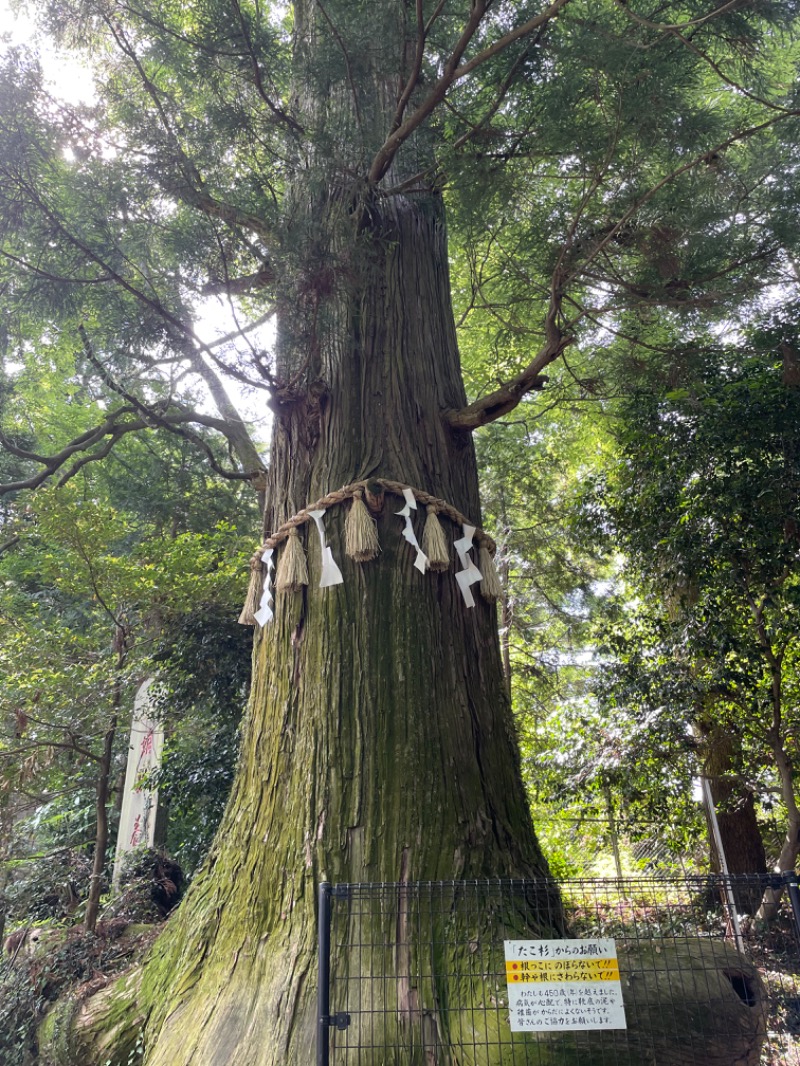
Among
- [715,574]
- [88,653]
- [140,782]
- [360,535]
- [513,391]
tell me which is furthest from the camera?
[88,653]

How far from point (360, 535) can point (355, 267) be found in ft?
4.13

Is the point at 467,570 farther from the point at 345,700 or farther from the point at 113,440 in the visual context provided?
the point at 113,440

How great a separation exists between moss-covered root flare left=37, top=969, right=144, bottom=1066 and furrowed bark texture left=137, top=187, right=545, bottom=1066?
0.11m

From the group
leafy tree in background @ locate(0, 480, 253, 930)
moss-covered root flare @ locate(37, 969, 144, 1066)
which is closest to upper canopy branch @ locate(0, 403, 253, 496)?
leafy tree in background @ locate(0, 480, 253, 930)

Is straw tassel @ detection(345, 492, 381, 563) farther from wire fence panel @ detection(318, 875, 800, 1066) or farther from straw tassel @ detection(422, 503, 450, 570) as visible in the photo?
wire fence panel @ detection(318, 875, 800, 1066)

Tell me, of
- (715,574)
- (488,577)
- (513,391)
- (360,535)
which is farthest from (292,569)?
(715,574)

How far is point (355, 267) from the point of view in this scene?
305cm

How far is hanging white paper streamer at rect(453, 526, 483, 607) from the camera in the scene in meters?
2.76

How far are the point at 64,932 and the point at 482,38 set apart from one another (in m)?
4.91

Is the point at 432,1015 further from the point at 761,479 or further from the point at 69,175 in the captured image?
the point at 69,175

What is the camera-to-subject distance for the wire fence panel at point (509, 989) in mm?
1756

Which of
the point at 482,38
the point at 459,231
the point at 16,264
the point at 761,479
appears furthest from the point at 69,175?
the point at 761,479

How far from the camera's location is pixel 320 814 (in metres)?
2.22

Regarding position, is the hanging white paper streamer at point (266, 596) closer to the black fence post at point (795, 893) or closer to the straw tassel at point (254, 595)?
the straw tassel at point (254, 595)
